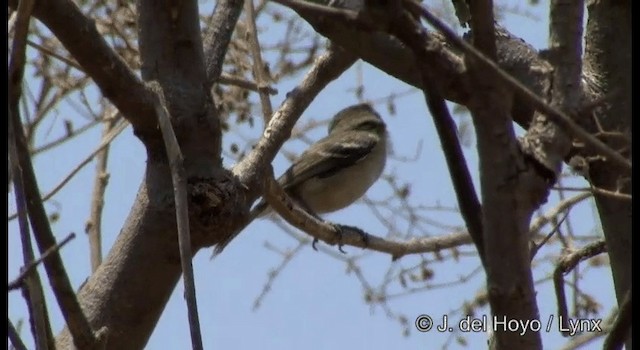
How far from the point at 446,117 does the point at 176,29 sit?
1.35m

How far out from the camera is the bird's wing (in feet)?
20.9

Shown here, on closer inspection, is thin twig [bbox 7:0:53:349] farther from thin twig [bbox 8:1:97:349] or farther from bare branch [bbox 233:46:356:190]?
bare branch [bbox 233:46:356:190]

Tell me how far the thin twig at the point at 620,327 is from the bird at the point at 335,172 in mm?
4586

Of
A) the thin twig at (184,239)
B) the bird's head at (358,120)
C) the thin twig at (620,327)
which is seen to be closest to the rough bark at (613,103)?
the thin twig at (620,327)

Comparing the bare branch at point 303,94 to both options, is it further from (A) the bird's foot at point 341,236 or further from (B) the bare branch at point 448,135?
(B) the bare branch at point 448,135

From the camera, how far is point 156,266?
274 cm

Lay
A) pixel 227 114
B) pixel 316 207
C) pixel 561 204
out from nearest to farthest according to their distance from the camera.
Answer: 1. pixel 561 204
2. pixel 227 114
3. pixel 316 207

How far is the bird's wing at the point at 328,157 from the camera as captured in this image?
637 centimetres

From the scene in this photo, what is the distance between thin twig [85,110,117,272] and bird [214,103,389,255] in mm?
1505

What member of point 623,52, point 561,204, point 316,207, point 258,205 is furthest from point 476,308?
point 316,207

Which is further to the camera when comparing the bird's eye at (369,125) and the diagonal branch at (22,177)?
the bird's eye at (369,125)

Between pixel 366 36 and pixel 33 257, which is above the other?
pixel 366 36

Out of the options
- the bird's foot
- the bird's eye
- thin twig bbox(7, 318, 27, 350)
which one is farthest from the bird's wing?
thin twig bbox(7, 318, 27, 350)

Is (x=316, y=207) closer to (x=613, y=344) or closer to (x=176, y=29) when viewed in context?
(x=176, y=29)
